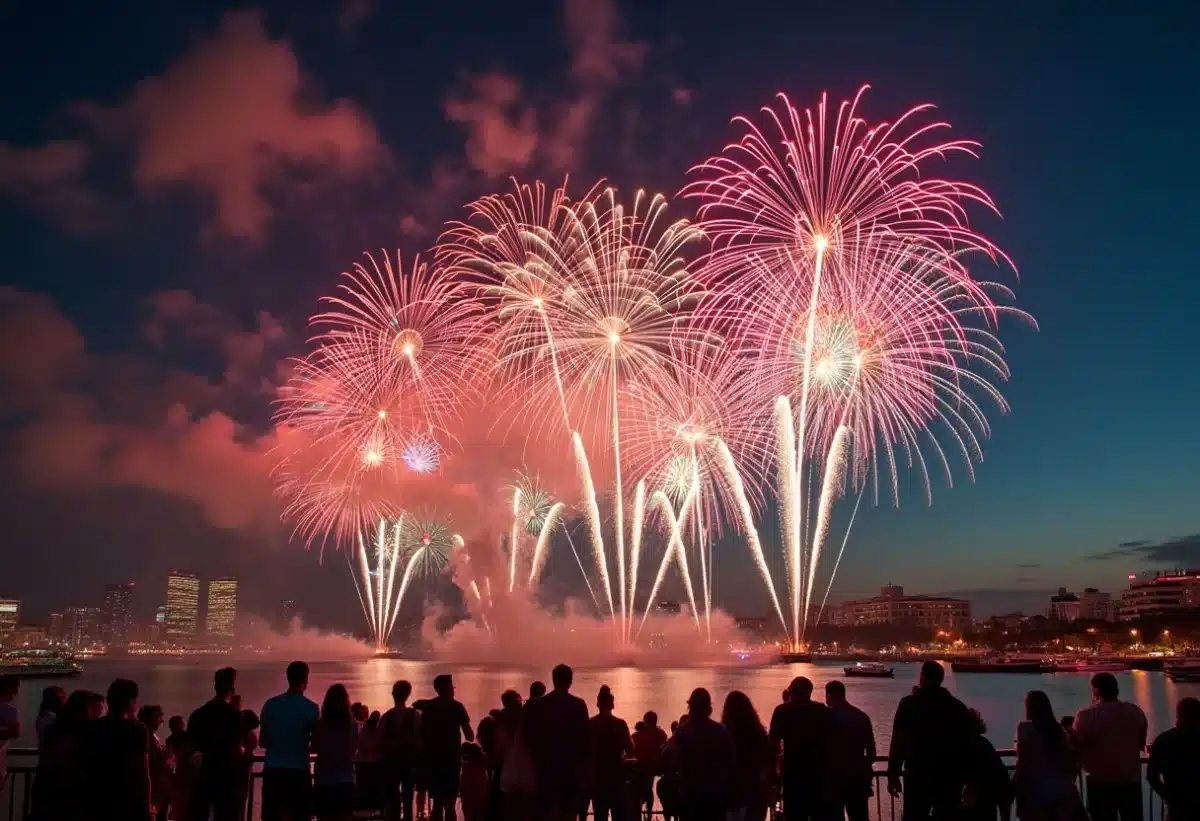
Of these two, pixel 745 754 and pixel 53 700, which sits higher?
pixel 53 700

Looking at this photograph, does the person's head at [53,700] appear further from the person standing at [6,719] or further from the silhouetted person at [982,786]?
the silhouetted person at [982,786]

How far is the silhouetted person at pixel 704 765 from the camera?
801 cm

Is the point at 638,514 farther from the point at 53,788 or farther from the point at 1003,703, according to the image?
the point at 53,788

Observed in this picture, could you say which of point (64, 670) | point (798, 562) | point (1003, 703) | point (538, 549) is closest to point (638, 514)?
point (798, 562)

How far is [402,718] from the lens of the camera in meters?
10.6

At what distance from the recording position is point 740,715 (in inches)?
334

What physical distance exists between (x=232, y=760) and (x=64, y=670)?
156542mm

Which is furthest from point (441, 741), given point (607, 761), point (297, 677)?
point (297, 677)

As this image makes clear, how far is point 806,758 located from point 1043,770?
210cm

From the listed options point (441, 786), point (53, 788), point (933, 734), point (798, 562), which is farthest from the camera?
point (798, 562)

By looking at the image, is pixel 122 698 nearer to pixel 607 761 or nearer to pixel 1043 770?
pixel 607 761

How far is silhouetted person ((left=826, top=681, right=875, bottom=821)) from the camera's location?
28.6ft

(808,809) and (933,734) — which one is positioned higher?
(933,734)

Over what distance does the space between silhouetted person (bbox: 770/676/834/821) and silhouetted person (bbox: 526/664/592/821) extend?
1.70 metres
